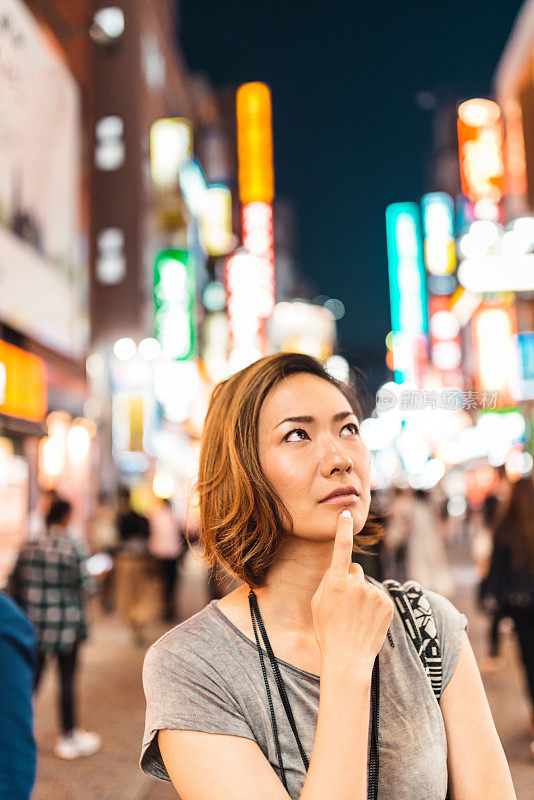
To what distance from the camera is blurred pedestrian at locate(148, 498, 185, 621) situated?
35.4ft

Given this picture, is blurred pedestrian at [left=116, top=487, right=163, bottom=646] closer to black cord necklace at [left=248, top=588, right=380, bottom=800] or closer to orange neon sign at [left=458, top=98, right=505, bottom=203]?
black cord necklace at [left=248, top=588, right=380, bottom=800]

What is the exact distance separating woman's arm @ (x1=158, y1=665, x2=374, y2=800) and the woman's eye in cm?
53

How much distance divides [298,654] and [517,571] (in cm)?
472

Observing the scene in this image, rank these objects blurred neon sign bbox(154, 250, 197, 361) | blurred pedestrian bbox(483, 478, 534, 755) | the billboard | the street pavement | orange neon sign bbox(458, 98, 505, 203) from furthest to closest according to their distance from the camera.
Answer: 1. blurred neon sign bbox(154, 250, 197, 361)
2. orange neon sign bbox(458, 98, 505, 203)
3. the billboard
4. blurred pedestrian bbox(483, 478, 534, 755)
5. the street pavement

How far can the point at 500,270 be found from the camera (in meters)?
5.61

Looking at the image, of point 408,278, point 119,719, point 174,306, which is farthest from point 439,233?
point 119,719

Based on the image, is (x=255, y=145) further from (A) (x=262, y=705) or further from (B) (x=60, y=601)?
(A) (x=262, y=705)

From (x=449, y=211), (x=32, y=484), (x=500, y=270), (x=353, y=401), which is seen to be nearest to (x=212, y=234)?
(x=449, y=211)

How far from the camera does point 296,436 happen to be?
1673mm

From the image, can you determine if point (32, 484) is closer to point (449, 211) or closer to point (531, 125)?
point (531, 125)

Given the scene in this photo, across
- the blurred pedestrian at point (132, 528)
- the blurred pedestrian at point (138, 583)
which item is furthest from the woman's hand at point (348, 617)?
the blurred pedestrian at point (132, 528)

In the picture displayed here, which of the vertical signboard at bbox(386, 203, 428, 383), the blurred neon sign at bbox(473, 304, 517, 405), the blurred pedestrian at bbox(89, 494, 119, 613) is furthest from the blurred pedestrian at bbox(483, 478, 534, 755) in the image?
the vertical signboard at bbox(386, 203, 428, 383)

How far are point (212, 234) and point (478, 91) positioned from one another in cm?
1401

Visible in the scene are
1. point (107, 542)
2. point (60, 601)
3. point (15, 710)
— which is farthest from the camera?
point (107, 542)
